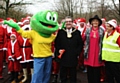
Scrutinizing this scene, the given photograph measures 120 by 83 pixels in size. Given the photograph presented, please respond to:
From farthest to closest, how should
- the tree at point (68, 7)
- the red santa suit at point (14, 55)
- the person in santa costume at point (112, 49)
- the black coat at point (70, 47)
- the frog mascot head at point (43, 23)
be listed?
the tree at point (68, 7) < the red santa suit at point (14, 55) < the black coat at point (70, 47) < the person in santa costume at point (112, 49) < the frog mascot head at point (43, 23)

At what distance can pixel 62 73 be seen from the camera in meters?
4.90

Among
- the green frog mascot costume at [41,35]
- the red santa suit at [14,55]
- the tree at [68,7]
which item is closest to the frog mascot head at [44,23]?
the green frog mascot costume at [41,35]

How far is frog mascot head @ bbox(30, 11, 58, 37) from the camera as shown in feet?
14.7

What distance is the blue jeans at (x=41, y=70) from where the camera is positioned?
4637mm

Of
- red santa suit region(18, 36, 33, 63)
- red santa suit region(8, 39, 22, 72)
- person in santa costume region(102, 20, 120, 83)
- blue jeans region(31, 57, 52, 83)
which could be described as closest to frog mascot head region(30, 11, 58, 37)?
blue jeans region(31, 57, 52, 83)

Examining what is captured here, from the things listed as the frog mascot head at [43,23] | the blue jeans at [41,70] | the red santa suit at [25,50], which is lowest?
the blue jeans at [41,70]

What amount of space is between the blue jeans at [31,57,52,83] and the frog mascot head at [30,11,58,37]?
577 millimetres

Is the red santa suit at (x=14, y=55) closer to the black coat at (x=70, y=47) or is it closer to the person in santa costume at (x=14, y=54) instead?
the person in santa costume at (x=14, y=54)

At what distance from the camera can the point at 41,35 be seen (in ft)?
15.2

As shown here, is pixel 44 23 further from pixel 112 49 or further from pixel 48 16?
pixel 112 49

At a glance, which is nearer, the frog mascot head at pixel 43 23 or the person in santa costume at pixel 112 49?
the frog mascot head at pixel 43 23

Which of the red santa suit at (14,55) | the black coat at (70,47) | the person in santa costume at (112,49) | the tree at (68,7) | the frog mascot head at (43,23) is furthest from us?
the tree at (68,7)

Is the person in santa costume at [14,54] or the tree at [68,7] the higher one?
the tree at [68,7]

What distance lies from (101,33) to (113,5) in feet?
48.7
